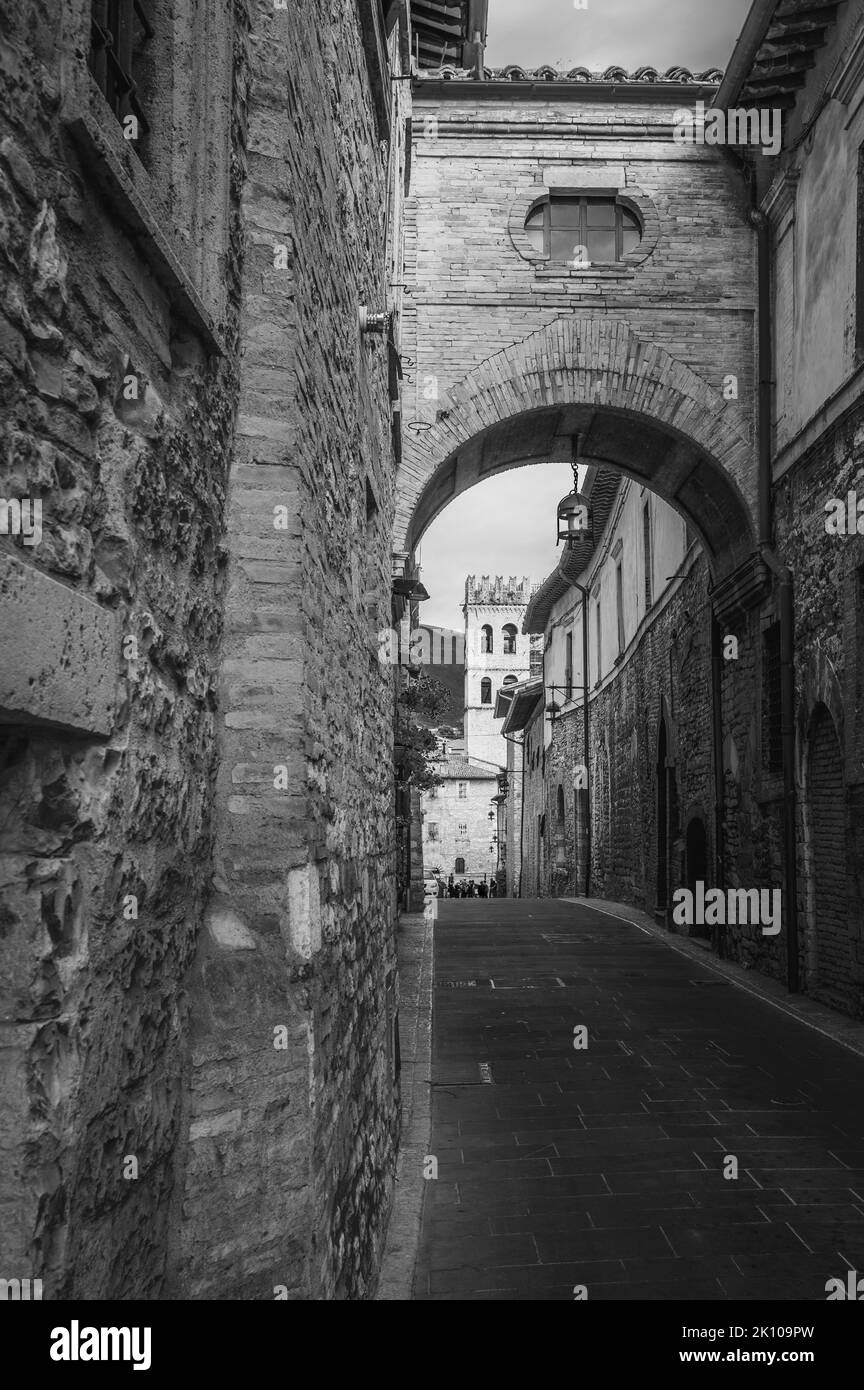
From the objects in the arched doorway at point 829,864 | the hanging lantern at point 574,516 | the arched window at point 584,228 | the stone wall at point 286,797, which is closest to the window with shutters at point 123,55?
the stone wall at point 286,797

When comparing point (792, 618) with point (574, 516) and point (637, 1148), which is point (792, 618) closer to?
point (637, 1148)

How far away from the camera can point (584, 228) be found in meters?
12.8

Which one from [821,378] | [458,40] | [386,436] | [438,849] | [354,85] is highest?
[458,40]

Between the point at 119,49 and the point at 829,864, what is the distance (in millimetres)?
9084

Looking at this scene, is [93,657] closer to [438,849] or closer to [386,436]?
[386,436]

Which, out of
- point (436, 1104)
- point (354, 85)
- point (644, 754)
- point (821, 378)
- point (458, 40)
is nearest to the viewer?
point (354, 85)

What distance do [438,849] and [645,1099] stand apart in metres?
47.7

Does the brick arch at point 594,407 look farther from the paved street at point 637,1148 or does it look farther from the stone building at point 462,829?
the stone building at point 462,829

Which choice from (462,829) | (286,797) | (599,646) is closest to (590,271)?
(286,797)

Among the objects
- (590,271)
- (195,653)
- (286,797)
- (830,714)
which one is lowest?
(286,797)

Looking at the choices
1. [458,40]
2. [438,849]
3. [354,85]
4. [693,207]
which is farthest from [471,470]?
[438,849]

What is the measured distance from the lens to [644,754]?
18.4 meters

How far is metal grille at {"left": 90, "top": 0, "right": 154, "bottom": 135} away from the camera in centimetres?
217
